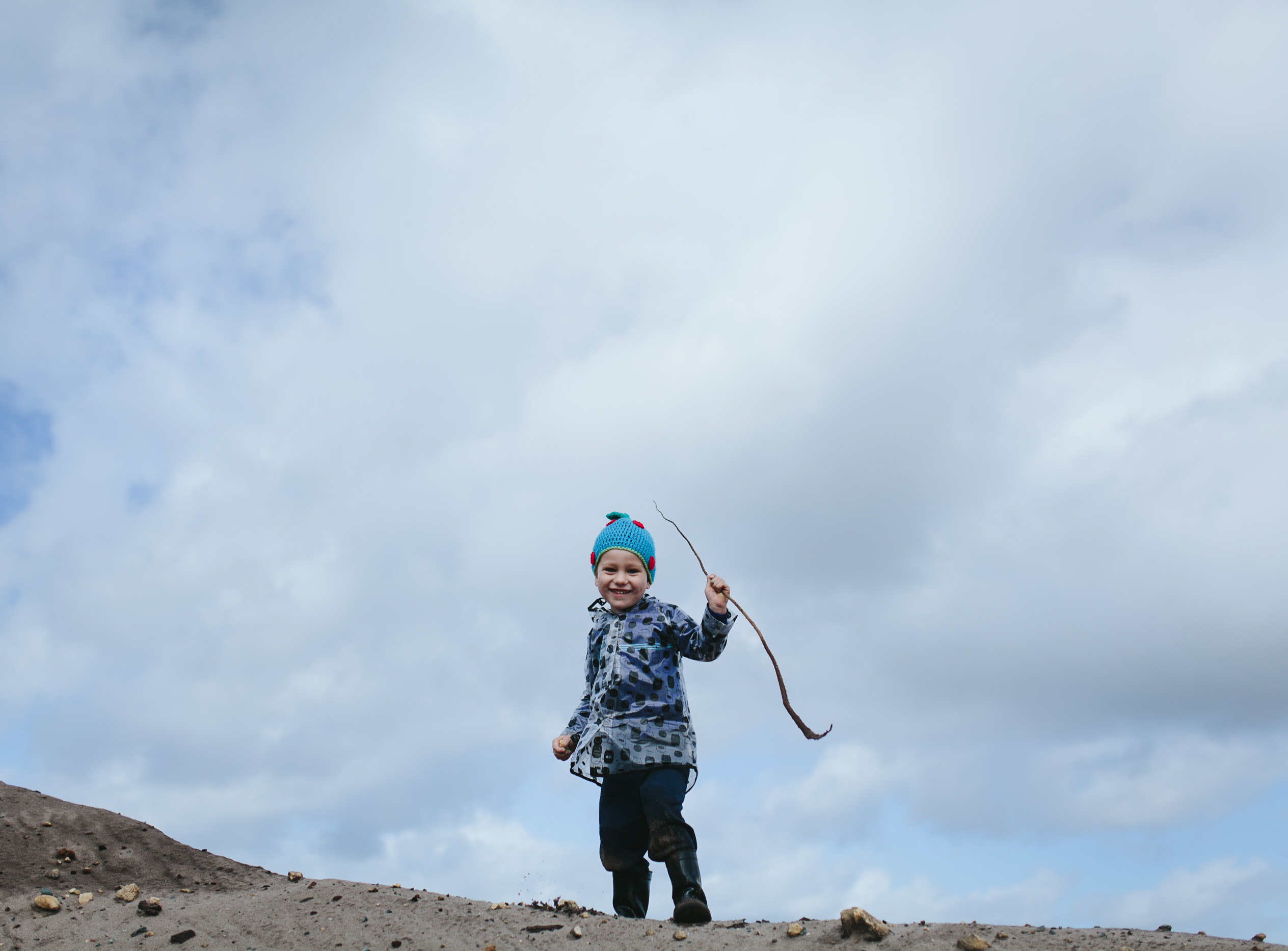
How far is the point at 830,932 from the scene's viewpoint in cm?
537

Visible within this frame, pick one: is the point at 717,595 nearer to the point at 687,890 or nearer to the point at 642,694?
the point at 642,694

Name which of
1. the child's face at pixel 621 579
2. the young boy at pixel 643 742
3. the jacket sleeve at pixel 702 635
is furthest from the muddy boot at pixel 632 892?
the child's face at pixel 621 579

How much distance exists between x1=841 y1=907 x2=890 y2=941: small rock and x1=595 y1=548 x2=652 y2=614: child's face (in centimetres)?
292

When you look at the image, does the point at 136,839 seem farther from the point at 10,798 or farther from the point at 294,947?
the point at 294,947

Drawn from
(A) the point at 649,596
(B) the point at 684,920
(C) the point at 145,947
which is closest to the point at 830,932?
(B) the point at 684,920

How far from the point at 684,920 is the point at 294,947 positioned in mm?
2335

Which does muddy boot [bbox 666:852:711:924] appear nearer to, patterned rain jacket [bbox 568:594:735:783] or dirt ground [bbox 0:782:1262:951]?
dirt ground [bbox 0:782:1262:951]

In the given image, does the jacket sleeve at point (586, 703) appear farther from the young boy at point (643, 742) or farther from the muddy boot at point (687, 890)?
the muddy boot at point (687, 890)

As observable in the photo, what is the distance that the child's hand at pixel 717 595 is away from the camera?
6.77m

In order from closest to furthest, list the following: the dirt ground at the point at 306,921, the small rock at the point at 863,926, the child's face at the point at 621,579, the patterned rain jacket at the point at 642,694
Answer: the small rock at the point at 863,926, the dirt ground at the point at 306,921, the patterned rain jacket at the point at 642,694, the child's face at the point at 621,579

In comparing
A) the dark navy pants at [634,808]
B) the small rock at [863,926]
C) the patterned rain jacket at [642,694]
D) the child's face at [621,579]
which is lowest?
Answer: the small rock at [863,926]

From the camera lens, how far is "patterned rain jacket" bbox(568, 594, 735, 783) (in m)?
6.69

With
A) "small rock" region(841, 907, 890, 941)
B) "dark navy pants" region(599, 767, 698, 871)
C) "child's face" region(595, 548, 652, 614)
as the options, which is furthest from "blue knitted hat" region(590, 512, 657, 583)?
"small rock" region(841, 907, 890, 941)

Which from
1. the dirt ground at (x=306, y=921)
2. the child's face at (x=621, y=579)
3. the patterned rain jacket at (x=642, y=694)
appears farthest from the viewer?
the child's face at (x=621, y=579)
